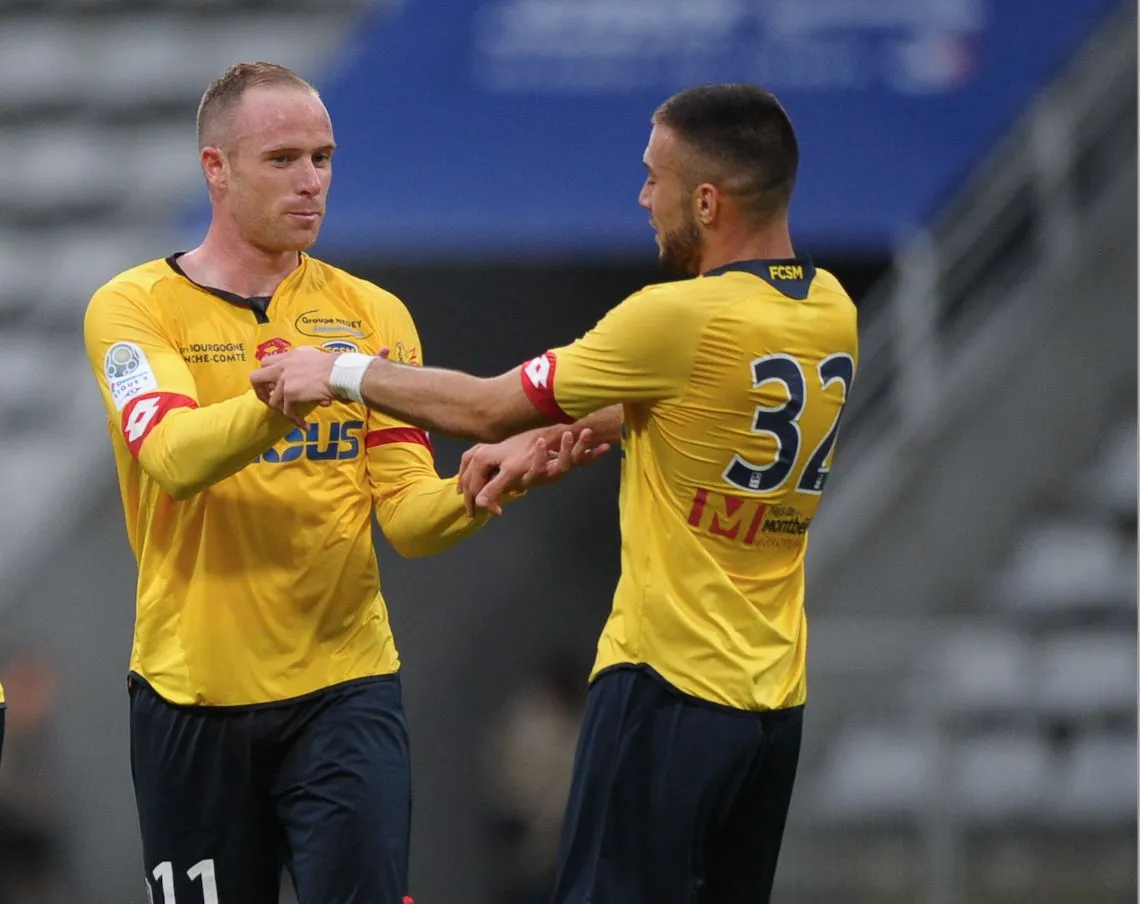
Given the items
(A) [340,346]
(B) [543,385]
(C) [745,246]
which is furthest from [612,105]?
(B) [543,385]

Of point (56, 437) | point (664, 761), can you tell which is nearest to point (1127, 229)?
point (56, 437)

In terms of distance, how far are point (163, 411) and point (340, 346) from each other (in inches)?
17.1

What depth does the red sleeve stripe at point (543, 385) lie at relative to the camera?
3545 millimetres

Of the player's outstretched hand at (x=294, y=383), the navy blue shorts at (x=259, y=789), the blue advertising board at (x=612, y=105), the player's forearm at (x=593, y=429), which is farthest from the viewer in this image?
the blue advertising board at (x=612, y=105)

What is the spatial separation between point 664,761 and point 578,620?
22.6 ft

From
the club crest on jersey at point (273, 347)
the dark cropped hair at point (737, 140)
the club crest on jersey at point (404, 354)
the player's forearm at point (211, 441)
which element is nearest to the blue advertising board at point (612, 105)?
the club crest on jersey at point (404, 354)

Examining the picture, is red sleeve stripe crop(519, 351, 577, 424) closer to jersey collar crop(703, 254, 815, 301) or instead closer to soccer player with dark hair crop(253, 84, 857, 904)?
soccer player with dark hair crop(253, 84, 857, 904)

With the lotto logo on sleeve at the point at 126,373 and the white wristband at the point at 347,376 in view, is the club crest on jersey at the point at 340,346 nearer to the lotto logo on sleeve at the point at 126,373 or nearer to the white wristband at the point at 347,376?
the white wristband at the point at 347,376

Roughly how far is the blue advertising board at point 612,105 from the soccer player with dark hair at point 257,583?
4981mm

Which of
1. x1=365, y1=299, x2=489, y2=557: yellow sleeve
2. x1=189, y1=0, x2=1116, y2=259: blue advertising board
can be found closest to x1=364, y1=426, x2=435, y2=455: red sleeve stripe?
x1=365, y1=299, x2=489, y2=557: yellow sleeve

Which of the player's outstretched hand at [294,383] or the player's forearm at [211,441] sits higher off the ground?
the player's outstretched hand at [294,383]

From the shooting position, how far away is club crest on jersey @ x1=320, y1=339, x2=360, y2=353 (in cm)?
378

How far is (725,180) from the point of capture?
3.52 metres

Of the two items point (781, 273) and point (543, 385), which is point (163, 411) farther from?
point (781, 273)
